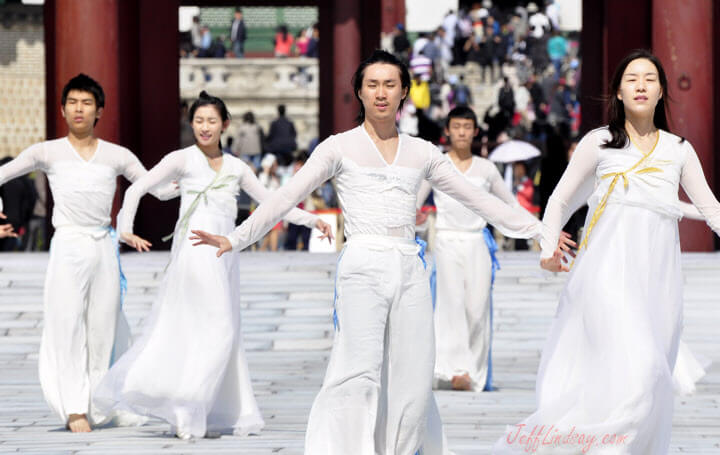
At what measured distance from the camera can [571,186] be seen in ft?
22.3

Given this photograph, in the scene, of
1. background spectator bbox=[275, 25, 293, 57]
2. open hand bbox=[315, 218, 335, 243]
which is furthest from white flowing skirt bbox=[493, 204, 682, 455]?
background spectator bbox=[275, 25, 293, 57]

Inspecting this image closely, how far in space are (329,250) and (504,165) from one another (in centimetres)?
460

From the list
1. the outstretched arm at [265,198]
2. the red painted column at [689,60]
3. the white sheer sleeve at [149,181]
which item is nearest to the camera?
the outstretched arm at [265,198]

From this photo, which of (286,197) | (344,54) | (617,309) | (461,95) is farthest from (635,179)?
(461,95)

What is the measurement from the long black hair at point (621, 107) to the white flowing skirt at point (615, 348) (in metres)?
0.29

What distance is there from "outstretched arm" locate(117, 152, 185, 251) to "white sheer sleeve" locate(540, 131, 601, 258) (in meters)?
2.75

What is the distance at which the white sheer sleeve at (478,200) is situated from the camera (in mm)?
6594

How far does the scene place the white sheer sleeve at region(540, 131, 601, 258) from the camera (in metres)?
6.75

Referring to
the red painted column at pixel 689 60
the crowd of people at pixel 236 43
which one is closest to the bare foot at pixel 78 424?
the red painted column at pixel 689 60

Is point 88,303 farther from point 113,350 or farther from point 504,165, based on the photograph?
point 504,165

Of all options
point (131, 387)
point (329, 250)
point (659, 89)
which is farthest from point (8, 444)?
point (329, 250)

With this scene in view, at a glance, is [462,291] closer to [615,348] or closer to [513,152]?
[615,348]

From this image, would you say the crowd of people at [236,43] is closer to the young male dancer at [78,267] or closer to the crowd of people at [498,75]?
the crowd of people at [498,75]

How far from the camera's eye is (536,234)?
664 centimetres
